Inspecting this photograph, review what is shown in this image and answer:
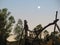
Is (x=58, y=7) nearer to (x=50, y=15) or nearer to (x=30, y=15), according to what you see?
(x=50, y=15)

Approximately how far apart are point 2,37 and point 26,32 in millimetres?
334

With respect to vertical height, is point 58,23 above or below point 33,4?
below

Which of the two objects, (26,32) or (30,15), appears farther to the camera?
(30,15)

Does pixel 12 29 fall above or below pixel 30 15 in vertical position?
below

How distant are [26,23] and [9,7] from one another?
14.2 inches

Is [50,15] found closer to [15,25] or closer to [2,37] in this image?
[15,25]

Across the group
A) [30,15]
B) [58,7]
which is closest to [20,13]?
[30,15]

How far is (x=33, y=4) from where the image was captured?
2.06 meters

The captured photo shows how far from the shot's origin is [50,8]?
2.07 metres

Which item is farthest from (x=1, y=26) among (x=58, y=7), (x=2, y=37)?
(x=58, y=7)

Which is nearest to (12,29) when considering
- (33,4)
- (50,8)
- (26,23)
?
(26,23)

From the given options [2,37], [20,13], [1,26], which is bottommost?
[2,37]

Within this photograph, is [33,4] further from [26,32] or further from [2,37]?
[2,37]

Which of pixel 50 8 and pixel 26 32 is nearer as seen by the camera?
pixel 26 32
